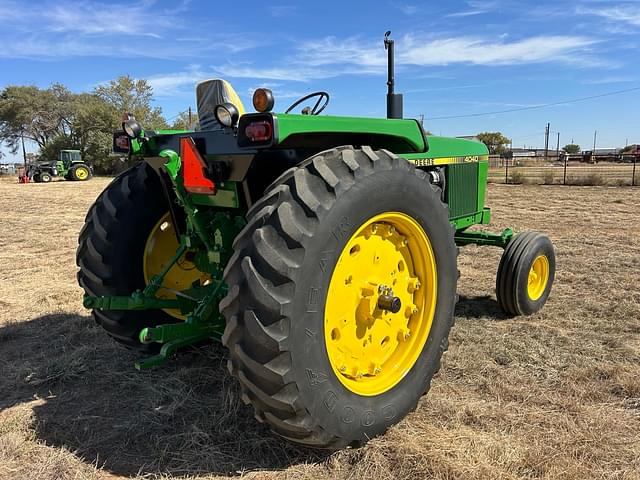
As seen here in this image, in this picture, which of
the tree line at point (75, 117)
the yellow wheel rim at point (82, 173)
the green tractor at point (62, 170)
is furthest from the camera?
the tree line at point (75, 117)

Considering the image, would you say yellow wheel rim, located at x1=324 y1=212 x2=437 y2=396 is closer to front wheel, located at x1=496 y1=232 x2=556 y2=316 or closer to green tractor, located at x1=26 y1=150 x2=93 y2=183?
front wheel, located at x1=496 y1=232 x2=556 y2=316

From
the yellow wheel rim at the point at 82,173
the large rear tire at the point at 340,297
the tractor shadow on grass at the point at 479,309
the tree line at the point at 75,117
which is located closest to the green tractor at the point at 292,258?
the large rear tire at the point at 340,297

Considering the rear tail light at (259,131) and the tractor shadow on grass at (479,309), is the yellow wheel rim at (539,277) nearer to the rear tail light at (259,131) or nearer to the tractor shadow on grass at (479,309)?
the tractor shadow on grass at (479,309)

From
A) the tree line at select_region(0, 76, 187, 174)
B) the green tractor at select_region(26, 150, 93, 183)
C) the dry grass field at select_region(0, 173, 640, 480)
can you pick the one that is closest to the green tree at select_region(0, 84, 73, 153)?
the tree line at select_region(0, 76, 187, 174)

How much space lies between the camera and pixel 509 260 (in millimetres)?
4148

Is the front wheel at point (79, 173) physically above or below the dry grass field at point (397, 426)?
above

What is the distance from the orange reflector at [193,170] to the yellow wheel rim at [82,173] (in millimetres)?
30523

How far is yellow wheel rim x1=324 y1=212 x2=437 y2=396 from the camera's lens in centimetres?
234

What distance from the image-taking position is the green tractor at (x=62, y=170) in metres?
28.8

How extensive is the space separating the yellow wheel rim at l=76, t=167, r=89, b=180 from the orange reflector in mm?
30523

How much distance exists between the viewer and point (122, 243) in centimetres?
306

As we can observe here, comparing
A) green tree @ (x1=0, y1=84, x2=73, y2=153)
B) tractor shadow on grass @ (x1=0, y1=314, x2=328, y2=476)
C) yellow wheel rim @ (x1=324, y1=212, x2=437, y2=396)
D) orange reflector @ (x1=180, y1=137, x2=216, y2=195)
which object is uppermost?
green tree @ (x1=0, y1=84, x2=73, y2=153)

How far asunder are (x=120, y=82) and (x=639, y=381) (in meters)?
48.6

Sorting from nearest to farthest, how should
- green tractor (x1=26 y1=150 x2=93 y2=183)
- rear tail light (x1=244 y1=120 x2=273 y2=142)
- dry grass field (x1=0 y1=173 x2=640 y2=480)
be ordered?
rear tail light (x1=244 y1=120 x2=273 y2=142)
dry grass field (x1=0 y1=173 x2=640 y2=480)
green tractor (x1=26 y1=150 x2=93 y2=183)
